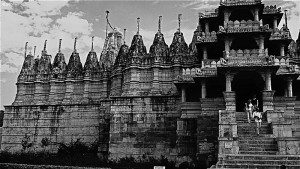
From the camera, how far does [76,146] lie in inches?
1254

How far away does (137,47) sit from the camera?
31.0 m

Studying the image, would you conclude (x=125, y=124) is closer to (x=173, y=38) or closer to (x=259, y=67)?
(x=173, y=38)

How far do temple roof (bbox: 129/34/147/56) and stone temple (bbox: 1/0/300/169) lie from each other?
0.36 ft

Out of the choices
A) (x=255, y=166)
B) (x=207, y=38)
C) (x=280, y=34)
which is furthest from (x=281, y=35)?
(x=255, y=166)

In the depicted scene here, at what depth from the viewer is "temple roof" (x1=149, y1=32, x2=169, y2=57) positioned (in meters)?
30.1

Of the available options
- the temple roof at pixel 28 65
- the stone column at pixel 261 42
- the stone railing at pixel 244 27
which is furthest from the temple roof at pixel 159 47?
the temple roof at pixel 28 65

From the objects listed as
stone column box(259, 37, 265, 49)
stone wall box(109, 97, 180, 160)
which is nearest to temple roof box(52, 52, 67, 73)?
stone wall box(109, 97, 180, 160)

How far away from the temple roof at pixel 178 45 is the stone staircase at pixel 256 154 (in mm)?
11889

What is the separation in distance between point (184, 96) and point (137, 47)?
787 cm

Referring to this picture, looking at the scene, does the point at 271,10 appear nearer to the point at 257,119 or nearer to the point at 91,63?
the point at 257,119

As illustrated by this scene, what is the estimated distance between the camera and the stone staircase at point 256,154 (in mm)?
15469

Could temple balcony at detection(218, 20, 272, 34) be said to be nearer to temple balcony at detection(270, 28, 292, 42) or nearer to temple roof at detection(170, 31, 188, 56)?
temple balcony at detection(270, 28, 292, 42)

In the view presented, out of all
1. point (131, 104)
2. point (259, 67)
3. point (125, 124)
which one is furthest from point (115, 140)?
point (259, 67)

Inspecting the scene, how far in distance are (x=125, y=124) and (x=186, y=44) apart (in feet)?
30.5
